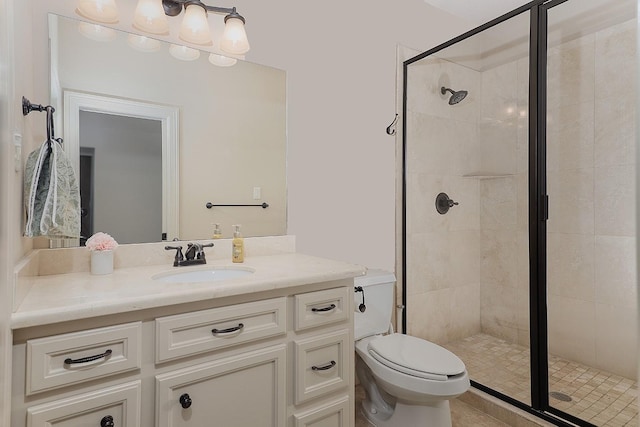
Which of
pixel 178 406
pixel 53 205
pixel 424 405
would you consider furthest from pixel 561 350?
pixel 53 205

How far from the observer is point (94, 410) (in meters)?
0.90

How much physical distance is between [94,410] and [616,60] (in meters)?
2.97

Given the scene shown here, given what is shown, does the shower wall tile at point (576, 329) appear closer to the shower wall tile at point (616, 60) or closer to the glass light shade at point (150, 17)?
the shower wall tile at point (616, 60)

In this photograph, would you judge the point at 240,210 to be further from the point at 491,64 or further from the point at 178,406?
the point at 491,64

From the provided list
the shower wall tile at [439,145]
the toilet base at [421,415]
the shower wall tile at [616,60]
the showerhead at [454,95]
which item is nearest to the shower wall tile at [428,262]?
the shower wall tile at [439,145]

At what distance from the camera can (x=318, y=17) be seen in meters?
1.94

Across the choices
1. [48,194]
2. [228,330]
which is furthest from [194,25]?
[228,330]

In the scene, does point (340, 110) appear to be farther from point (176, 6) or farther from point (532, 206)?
point (532, 206)

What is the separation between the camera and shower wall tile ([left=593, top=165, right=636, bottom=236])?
2021mm

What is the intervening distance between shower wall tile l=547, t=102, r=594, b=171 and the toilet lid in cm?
140

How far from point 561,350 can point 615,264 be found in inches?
24.1

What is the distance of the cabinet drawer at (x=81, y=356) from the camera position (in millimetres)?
828

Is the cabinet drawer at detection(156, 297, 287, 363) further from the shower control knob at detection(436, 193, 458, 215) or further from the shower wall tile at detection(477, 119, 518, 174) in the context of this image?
the shower wall tile at detection(477, 119, 518, 174)

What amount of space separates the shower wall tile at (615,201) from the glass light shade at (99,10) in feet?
8.90
